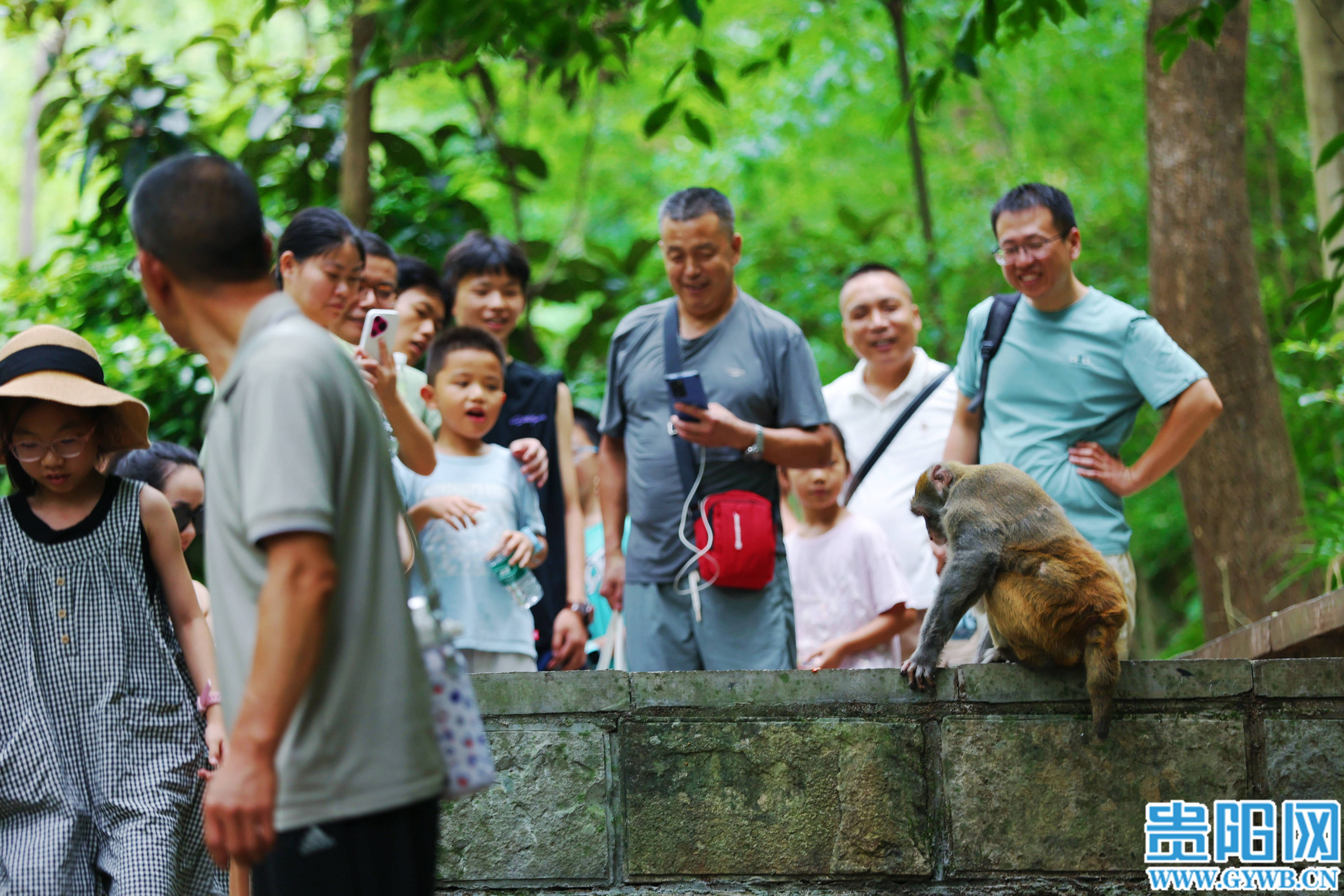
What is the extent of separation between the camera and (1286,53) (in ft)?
38.0

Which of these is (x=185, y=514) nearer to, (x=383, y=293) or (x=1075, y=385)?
(x=383, y=293)

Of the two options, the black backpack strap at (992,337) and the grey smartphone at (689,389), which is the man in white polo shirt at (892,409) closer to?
the black backpack strap at (992,337)

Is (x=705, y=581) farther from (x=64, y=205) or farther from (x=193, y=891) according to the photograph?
(x=64, y=205)

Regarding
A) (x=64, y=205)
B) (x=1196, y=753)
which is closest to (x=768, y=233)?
(x=1196, y=753)

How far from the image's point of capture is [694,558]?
4555 millimetres

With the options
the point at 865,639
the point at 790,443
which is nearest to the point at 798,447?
the point at 790,443

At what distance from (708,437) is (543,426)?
3.41 feet

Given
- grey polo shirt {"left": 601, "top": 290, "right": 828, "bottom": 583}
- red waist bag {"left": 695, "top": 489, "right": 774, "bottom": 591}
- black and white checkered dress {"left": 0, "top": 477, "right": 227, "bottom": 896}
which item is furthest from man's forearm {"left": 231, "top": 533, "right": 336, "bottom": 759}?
grey polo shirt {"left": 601, "top": 290, "right": 828, "bottom": 583}

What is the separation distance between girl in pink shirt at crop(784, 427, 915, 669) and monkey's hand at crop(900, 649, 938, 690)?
103 cm

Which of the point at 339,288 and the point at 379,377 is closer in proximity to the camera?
the point at 379,377

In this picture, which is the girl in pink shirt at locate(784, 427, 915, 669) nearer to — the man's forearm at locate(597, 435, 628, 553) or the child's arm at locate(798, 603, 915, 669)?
the child's arm at locate(798, 603, 915, 669)

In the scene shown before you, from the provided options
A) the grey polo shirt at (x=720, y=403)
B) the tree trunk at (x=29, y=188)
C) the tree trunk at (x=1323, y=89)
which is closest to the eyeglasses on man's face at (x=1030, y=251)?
the grey polo shirt at (x=720, y=403)

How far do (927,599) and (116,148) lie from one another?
5.46m

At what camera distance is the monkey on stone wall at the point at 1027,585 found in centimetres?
357
